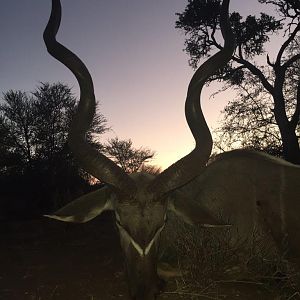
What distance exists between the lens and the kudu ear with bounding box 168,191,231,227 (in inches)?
126

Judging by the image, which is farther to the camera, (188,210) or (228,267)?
(228,267)

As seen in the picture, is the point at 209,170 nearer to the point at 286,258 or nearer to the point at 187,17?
the point at 286,258

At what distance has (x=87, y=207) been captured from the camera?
127 inches

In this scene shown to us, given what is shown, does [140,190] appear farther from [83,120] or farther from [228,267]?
[228,267]

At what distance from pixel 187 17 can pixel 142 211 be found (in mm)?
12462

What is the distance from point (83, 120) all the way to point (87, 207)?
2.12ft

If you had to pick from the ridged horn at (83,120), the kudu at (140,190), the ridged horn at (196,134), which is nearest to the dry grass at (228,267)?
the kudu at (140,190)

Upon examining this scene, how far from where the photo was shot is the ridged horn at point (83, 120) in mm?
3139

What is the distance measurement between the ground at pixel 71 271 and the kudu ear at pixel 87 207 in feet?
2.34

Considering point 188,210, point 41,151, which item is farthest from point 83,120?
point 41,151

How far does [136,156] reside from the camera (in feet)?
44.2

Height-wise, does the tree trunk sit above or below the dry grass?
above

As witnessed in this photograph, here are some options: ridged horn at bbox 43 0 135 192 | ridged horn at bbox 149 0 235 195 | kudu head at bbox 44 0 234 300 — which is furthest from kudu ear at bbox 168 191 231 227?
ridged horn at bbox 43 0 135 192

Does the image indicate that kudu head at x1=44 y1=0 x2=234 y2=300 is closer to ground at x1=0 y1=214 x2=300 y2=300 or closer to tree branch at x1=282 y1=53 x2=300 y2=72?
ground at x1=0 y1=214 x2=300 y2=300
